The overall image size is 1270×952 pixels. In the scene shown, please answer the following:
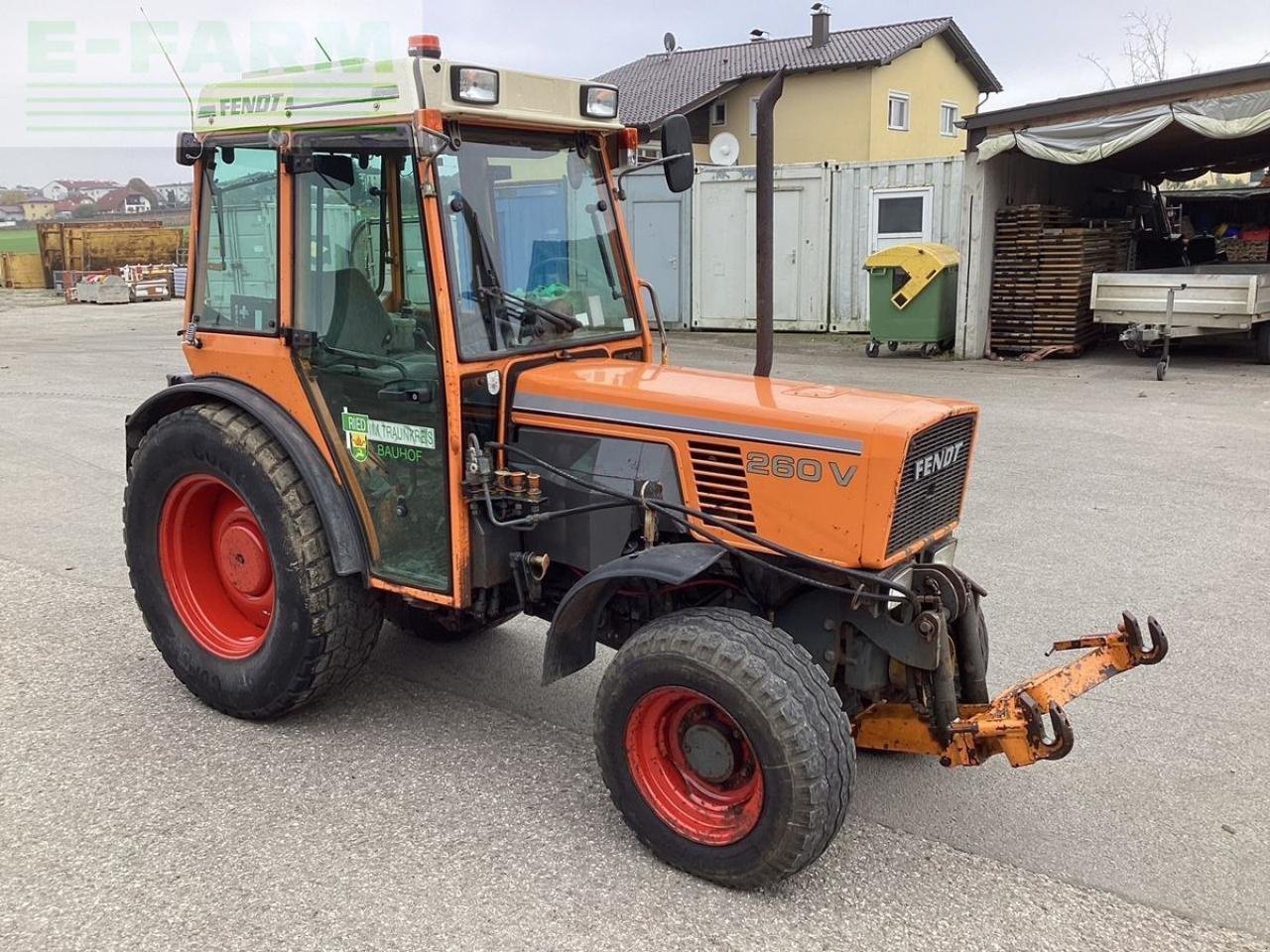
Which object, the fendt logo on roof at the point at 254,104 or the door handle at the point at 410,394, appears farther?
the fendt logo on roof at the point at 254,104

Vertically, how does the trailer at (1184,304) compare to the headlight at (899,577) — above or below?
above

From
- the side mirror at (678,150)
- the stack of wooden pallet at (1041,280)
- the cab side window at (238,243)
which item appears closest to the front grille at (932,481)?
the side mirror at (678,150)

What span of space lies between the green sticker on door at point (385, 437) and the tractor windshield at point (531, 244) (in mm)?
349

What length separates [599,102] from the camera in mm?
3857

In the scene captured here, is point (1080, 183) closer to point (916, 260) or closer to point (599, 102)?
point (916, 260)

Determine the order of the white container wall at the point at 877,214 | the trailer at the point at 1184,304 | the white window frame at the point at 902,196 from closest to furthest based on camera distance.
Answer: the trailer at the point at 1184,304, the white container wall at the point at 877,214, the white window frame at the point at 902,196

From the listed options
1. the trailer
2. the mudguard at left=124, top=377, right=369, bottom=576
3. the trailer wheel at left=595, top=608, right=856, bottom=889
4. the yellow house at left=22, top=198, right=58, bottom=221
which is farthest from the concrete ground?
the yellow house at left=22, top=198, right=58, bottom=221

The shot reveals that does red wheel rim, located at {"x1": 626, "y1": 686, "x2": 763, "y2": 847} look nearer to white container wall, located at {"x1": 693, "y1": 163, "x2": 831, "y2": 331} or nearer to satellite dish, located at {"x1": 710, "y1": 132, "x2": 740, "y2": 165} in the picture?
satellite dish, located at {"x1": 710, "y1": 132, "x2": 740, "y2": 165}

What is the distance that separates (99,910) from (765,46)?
31.7 m

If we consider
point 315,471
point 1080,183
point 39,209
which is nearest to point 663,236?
point 1080,183

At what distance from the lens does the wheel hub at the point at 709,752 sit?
10.3 ft

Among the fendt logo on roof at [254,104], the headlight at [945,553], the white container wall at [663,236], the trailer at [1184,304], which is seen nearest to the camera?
the headlight at [945,553]

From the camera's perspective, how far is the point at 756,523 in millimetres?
3252

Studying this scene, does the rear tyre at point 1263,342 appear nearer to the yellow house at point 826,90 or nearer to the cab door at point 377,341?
the cab door at point 377,341
